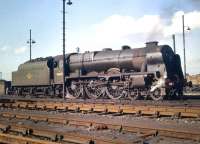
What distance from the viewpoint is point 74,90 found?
22953mm

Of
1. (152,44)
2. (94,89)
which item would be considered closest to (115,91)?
(94,89)

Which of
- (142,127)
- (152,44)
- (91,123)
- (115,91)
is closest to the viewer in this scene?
(142,127)

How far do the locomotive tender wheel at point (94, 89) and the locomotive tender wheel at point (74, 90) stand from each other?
64cm

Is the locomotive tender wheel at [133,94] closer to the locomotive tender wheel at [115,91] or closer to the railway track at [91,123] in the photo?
the locomotive tender wheel at [115,91]

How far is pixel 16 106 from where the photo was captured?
19000 mm

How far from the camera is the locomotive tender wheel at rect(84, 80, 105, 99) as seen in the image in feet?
68.0

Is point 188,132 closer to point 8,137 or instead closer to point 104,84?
point 8,137

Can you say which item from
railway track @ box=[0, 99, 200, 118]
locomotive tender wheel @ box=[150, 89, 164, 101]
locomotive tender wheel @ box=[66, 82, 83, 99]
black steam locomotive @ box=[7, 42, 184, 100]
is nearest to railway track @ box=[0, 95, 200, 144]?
railway track @ box=[0, 99, 200, 118]

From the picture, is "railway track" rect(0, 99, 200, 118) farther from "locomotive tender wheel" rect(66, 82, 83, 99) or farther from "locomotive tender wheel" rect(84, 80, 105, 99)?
"locomotive tender wheel" rect(66, 82, 83, 99)

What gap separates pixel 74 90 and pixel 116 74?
173 inches

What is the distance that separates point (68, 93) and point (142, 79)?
705 cm

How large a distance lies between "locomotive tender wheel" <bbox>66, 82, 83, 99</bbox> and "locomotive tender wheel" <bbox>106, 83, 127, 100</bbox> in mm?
2636

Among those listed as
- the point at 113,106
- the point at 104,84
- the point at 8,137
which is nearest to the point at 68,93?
the point at 104,84

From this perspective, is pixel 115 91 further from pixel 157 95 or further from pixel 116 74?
pixel 157 95
